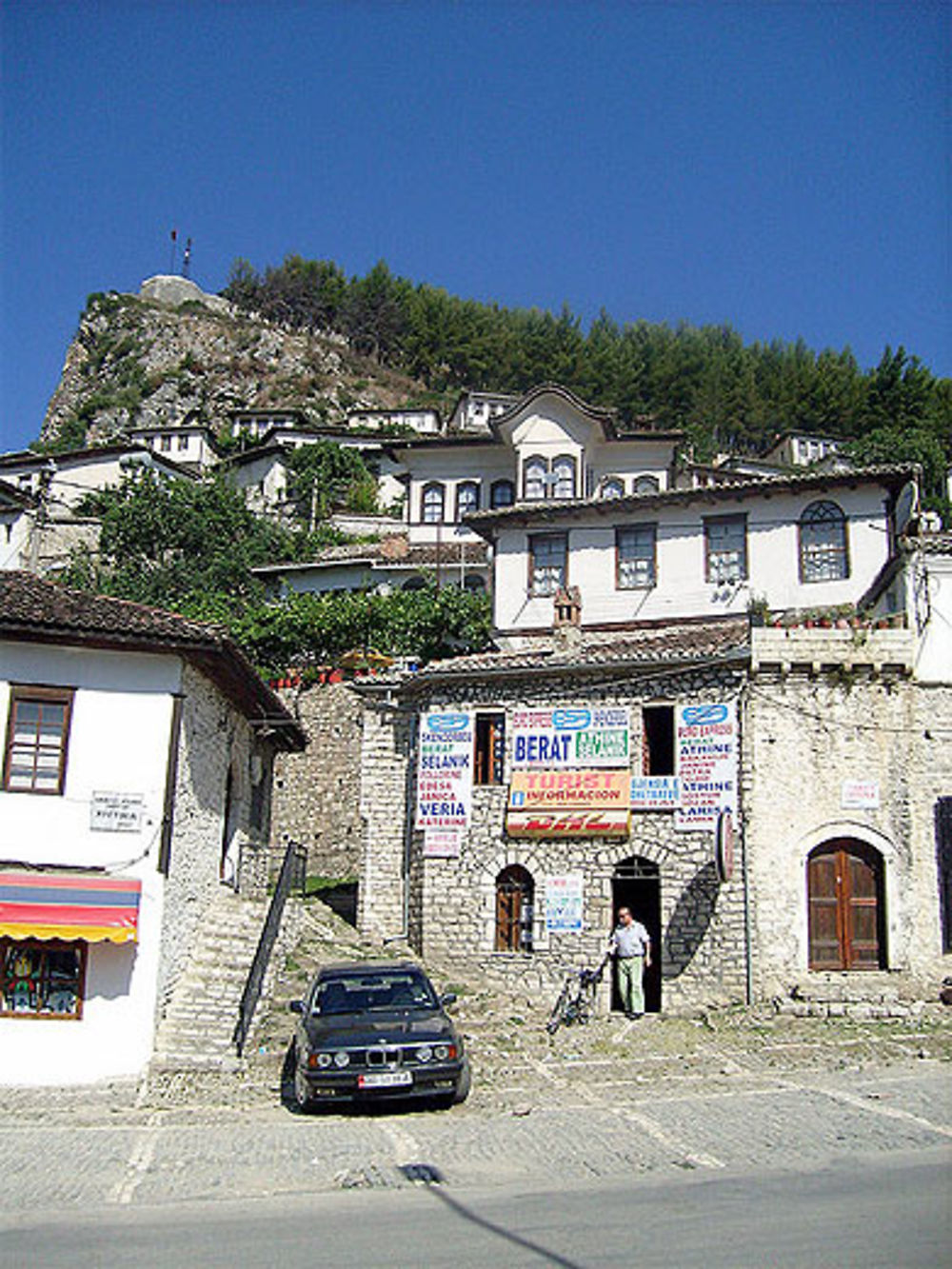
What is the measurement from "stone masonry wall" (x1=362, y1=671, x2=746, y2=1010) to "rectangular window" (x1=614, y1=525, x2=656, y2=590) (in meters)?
9.29

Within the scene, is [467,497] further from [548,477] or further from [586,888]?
[586,888]

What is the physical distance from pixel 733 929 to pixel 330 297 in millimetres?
118293

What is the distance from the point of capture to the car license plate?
13.8 metres

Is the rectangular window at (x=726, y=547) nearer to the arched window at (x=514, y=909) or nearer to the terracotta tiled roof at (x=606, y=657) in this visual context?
the terracotta tiled roof at (x=606, y=657)

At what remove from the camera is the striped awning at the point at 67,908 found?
52.2ft

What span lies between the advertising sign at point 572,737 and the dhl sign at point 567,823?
98 cm

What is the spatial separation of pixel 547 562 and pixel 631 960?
15.0m

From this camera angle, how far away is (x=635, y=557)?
32406 millimetres

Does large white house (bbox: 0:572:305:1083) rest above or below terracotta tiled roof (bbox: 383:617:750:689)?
below

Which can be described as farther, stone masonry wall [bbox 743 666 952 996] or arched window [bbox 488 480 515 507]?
arched window [bbox 488 480 515 507]

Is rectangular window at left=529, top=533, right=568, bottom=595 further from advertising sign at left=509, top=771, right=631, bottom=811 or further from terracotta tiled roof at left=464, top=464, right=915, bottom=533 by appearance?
advertising sign at left=509, top=771, right=631, bottom=811

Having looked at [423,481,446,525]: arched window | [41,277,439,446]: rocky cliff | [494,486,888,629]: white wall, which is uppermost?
[41,277,439,446]: rocky cliff

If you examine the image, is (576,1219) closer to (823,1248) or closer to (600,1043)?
(823,1248)

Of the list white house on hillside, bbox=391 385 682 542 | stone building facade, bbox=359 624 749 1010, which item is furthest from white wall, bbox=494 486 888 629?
white house on hillside, bbox=391 385 682 542
